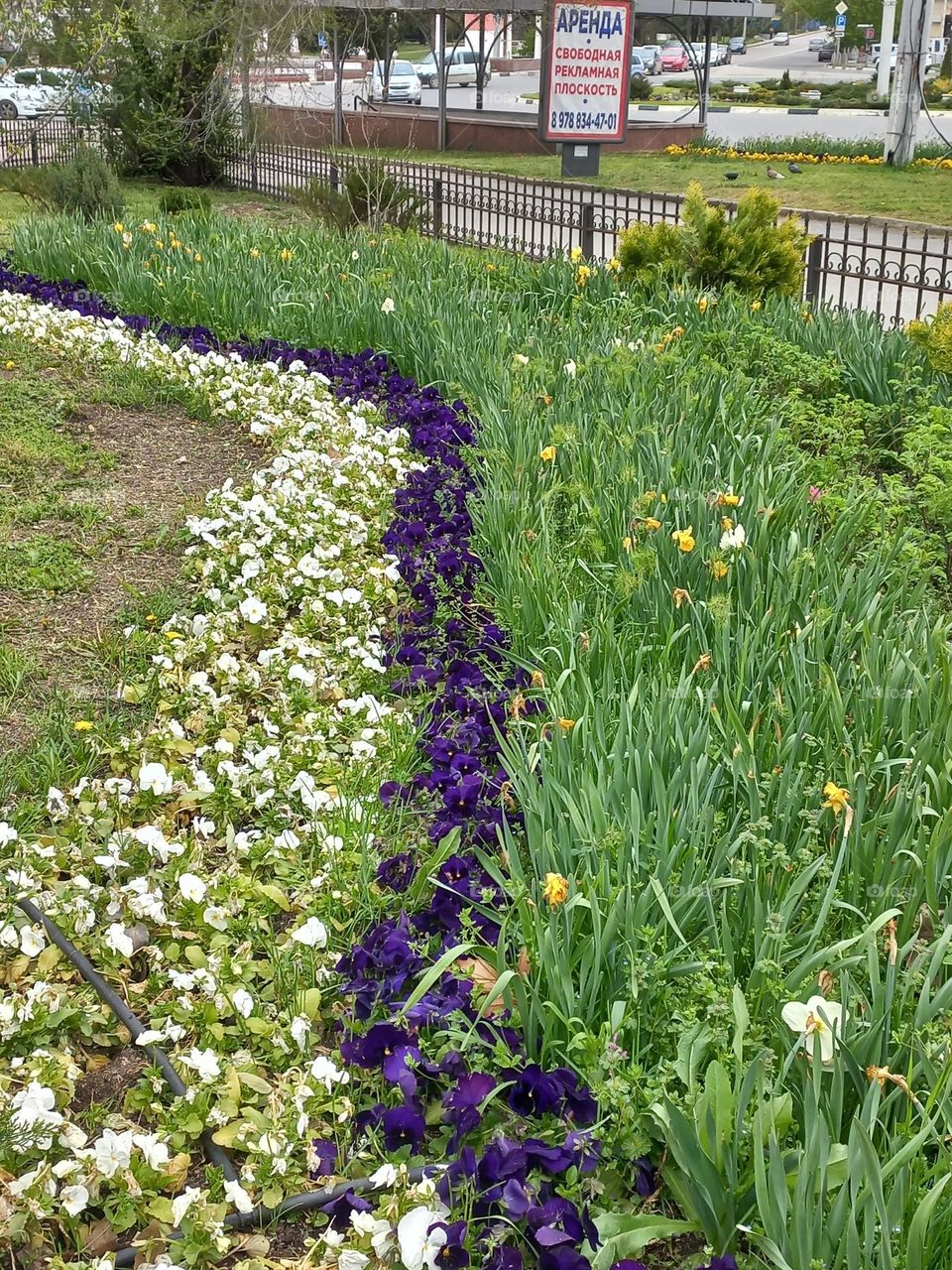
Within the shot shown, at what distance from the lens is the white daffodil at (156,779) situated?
283cm

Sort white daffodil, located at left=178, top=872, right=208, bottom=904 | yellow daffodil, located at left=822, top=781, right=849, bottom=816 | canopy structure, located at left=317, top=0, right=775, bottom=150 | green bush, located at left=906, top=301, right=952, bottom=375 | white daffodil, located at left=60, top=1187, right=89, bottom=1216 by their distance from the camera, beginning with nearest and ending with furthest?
1. white daffodil, located at left=60, top=1187, right=89, bottom=1216
2. yellow daffodil, located at left=822, top=781, right=849, bottom=816
3. white daffodil, located at left=178, top=872, right=208, bottom=904
4. green bush, located at left=906, top=301, right=952, bottom=375
5. canopy structure, located at left=317, top=0, right=775, bottom=150

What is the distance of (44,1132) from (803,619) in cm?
200

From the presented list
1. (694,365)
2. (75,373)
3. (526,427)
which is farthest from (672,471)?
(75,373)

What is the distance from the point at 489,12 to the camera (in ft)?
68.0

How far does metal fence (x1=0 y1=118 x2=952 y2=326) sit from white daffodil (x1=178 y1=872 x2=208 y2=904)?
5451 mm

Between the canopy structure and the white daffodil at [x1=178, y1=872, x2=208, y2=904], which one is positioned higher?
the canopy structure

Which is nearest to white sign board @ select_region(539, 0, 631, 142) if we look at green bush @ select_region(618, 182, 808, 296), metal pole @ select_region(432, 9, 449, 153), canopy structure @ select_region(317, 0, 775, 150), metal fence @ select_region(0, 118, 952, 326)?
metal fence @ select_region(0, 118, 952, 326)

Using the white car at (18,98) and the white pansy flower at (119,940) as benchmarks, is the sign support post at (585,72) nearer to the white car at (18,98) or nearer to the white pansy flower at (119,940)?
the white pansy flower at (119,940)

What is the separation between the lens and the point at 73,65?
1670 centimetres

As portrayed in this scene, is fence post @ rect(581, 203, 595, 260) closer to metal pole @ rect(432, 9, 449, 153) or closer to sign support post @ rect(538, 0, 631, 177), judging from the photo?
sign support post @ rect(538, 0, 631, 177)

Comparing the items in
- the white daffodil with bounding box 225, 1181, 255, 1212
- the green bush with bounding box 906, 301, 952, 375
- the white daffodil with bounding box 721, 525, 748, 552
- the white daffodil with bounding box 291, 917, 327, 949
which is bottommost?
the white daffodil with bounding box 225, 1181, 255, 1212

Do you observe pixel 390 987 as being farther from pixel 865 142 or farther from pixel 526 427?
pixel 865 142

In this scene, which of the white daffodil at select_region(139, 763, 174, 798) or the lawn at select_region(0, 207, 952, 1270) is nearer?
the lawn at select_region(0, 207, 952, 1270)

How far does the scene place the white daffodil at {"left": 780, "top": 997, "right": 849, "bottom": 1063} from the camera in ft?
5.65
